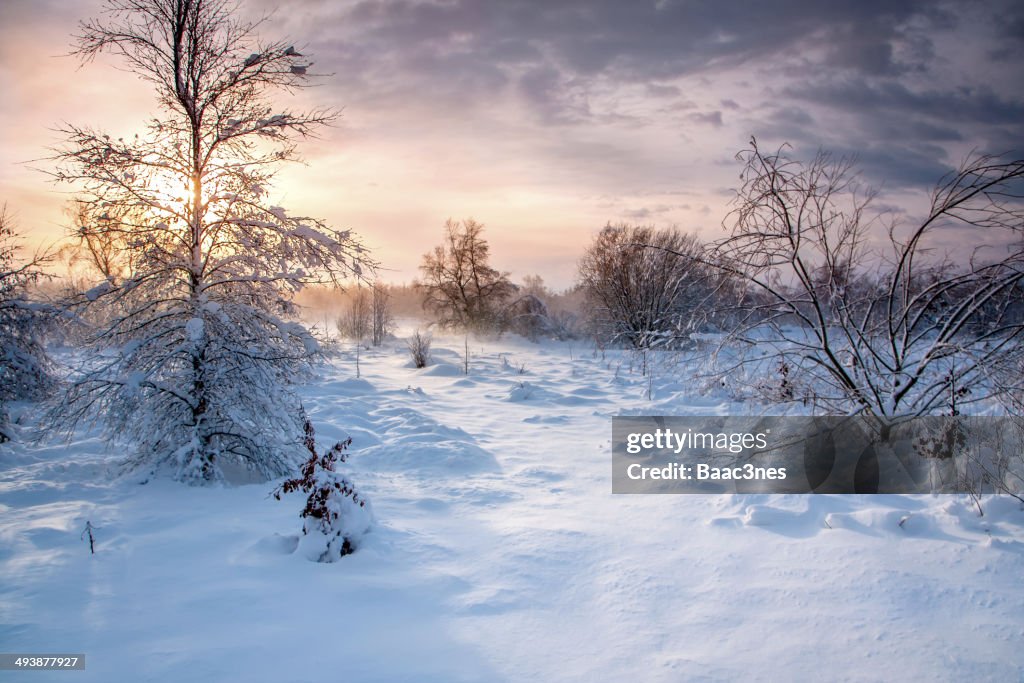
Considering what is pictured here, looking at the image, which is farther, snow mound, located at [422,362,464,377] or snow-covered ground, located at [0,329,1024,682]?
snow mound, located at [422,362,464,377]

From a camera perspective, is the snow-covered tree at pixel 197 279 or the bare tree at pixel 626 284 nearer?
the snow-covered tree at pixel 197 279

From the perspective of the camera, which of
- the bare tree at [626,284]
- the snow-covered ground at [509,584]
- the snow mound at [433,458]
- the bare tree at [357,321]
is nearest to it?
the snow-covered ground at [509,584]

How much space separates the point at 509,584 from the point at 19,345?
7.41m

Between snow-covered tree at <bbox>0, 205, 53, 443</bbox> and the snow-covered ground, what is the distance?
126 centimetres

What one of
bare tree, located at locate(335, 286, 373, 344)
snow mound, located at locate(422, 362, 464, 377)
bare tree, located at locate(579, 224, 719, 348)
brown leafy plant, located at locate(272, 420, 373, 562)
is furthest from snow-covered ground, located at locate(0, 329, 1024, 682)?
bare tree, located at locate(335, 286, 373, 344)

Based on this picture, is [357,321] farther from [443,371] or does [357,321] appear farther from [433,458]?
[433,458]

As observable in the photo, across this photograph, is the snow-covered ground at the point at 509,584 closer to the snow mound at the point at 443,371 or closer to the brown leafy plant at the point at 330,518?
the brown leafy plant at the point at 330,518

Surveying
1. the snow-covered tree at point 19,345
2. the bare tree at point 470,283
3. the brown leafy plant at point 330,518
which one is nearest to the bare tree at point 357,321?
the bare tree at point 470,283

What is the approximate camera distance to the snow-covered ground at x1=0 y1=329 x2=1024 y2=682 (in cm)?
283

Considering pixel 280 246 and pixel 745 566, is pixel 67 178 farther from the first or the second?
pixel 745 566

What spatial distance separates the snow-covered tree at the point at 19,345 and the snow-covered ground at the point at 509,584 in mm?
1256

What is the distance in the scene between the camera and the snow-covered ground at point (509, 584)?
2828 mm

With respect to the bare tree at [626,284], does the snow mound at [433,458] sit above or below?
below

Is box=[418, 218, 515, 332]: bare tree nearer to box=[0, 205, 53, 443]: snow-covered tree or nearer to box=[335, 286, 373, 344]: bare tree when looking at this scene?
box=[335, 286, 373, 344]: bare tree
